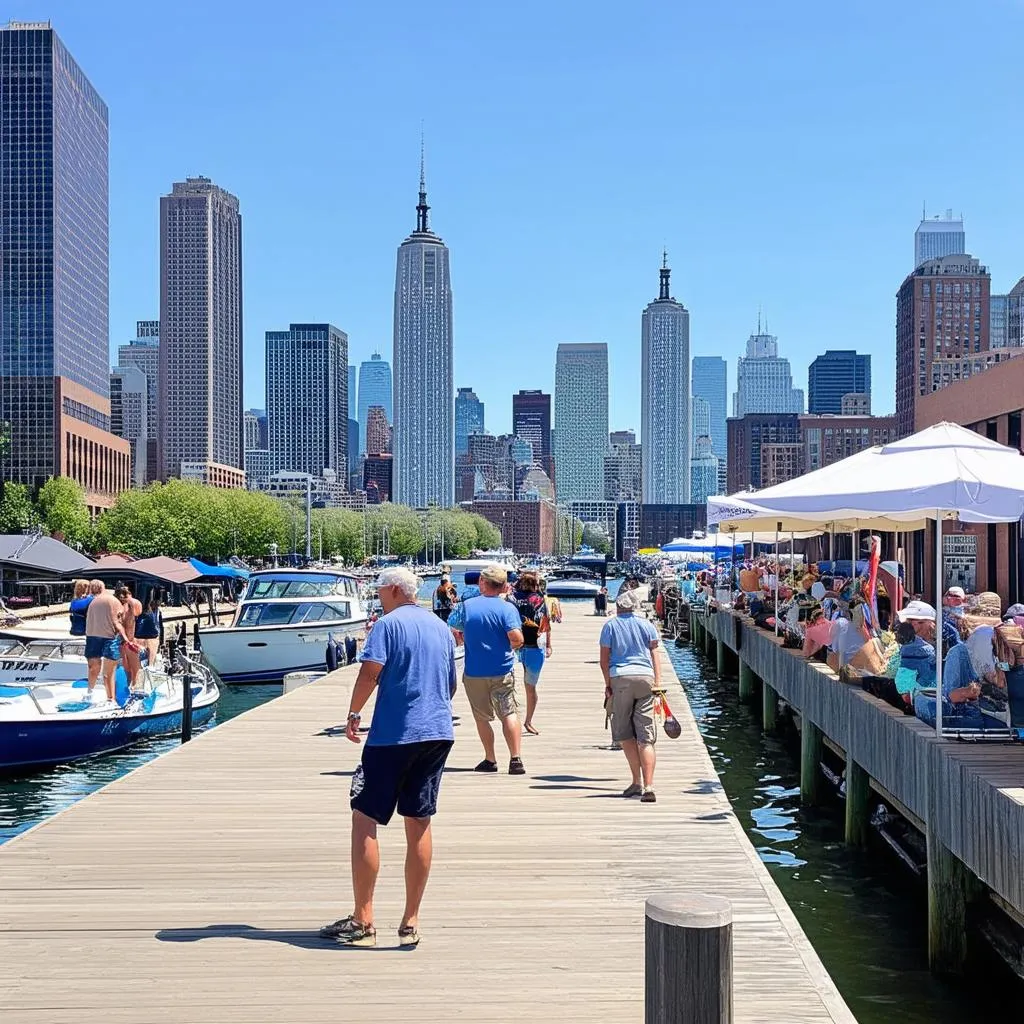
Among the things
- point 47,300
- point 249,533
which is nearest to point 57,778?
point 249,533

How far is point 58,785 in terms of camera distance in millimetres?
18609

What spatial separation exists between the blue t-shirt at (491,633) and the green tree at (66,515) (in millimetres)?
90531

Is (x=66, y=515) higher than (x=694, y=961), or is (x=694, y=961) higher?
(x=66, y=515)

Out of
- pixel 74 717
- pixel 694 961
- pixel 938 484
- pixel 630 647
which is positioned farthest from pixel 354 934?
pixel 74 717

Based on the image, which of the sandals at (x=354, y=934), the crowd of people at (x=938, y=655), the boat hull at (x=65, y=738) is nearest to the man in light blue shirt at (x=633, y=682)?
the crowd of people at (x=938, y=655)

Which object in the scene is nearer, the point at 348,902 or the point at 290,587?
the point at 348,902

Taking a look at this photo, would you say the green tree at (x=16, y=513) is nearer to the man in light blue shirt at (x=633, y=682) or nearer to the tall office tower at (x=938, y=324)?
the man in light blue shirt at (x=633, y=682)

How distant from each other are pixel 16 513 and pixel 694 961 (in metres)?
99.6

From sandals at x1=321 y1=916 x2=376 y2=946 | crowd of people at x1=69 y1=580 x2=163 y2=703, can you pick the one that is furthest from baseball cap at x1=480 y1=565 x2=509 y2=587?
crowd of people at x1=69 y1=580 x2=163 y2=703

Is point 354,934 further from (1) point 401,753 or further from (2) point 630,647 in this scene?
(2) point 630,647

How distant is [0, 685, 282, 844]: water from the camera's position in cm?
1670

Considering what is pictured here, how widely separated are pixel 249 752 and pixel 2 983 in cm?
815

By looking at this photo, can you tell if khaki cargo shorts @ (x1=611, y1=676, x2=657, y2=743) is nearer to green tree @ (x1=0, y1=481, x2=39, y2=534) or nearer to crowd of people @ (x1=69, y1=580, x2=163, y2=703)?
crowd of people @ (x1=69, y1=580, x2=163, y2=703)

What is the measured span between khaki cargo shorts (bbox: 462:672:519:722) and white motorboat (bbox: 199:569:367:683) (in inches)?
743
